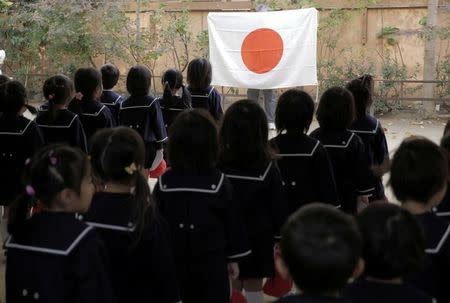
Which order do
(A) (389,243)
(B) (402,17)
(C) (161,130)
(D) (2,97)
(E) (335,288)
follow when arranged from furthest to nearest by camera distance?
(B) (402,17)
(C) (161,130)
(D) (2,97)
(A) (389,243)
(E) (335,288)

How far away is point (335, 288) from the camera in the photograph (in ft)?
5.08

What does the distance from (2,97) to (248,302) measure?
205 centimetres

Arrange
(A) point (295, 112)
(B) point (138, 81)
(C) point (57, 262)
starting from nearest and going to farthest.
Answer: (C) point (57, 262), (A) point (295, 112), (B) point (138, 81)

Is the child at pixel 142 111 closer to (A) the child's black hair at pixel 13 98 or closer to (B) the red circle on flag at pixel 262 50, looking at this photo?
(A) the child's black hair at pixel 13 98

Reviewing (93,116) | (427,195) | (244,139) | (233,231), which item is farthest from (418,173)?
(93,116)

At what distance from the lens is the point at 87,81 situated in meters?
4.40

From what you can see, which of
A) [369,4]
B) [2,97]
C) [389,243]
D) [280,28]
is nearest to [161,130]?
[2,97]

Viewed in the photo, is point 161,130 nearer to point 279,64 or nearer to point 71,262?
point 71,262

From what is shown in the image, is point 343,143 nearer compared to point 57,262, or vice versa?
point 57,262

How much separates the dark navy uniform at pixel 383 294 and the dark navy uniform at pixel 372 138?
2.07m

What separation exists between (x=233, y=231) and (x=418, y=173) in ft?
2.78

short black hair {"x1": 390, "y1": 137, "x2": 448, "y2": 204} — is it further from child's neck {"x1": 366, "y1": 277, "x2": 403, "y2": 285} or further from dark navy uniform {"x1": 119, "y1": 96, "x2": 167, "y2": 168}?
dark navy uniform {"x1": 119, "y1": 96, "x2": 167, "y2": 168}

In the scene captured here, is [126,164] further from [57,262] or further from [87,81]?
[87,81]

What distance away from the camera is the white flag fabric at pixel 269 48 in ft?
A: 27.0
